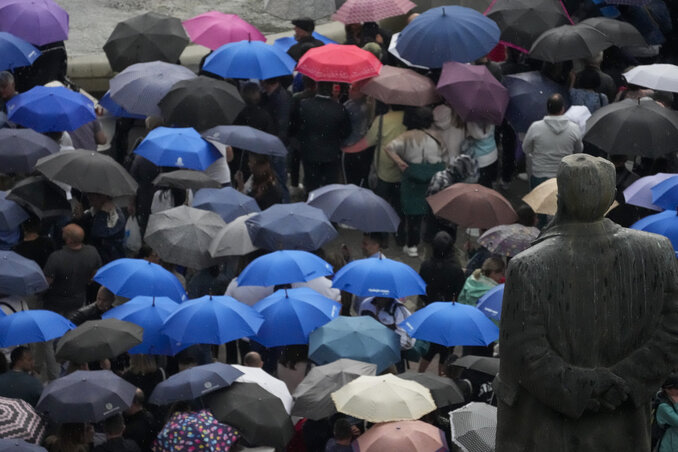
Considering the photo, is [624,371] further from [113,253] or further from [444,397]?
[113,253]

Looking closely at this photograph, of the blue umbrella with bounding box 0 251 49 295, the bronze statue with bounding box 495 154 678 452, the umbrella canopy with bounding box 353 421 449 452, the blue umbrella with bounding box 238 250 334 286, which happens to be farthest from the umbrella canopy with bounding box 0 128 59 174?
the bronze statue with bounding box 495 154 678 452

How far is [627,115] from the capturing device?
13.4 metres

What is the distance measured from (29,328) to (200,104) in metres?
4.25

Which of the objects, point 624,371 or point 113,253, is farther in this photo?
point 113,253

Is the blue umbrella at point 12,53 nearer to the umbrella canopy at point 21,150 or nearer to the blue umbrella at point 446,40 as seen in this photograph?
the umbrella canopy at point 21,150

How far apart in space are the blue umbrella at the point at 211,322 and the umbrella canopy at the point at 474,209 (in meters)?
2.90

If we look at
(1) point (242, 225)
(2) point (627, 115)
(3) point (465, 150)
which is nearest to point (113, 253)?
(1) point (242, 225)

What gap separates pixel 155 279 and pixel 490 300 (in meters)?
2.87

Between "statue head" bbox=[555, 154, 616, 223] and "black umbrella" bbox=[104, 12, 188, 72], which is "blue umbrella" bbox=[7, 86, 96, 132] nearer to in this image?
"black umbrella" bbox=[104, 12, 188, 72]

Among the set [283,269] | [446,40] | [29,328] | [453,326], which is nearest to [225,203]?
[283,269]

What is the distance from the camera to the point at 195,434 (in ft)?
30.8

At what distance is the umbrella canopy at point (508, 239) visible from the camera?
39.7 ft

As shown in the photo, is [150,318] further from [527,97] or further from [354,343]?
[527,97]

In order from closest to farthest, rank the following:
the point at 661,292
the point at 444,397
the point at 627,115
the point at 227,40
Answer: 1. the point at 661,292
2. the point at 444,397
3. the point at 627,115
4. the point at 227,40
